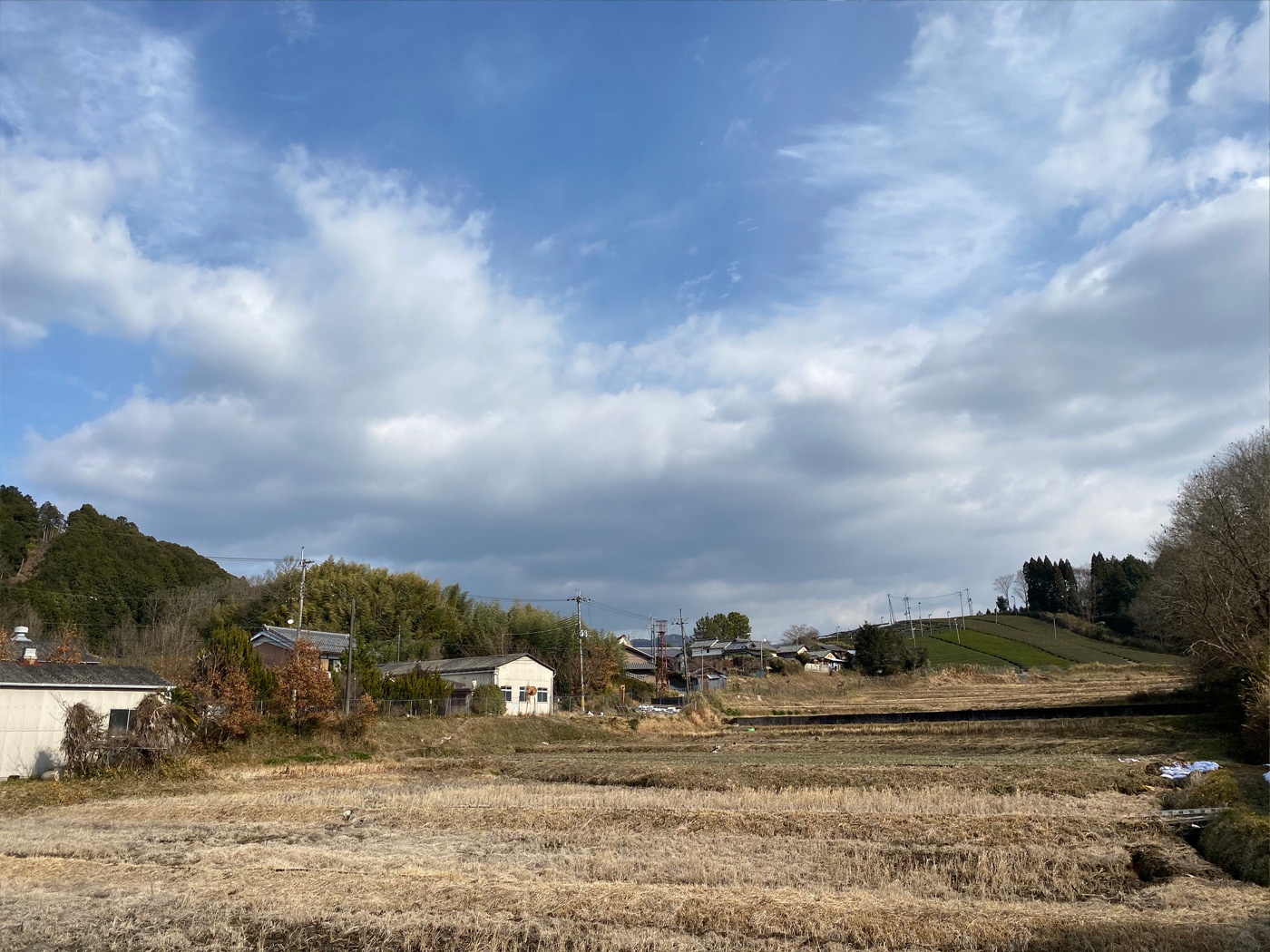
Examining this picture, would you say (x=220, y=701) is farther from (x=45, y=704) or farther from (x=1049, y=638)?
(x=1049, y=638)

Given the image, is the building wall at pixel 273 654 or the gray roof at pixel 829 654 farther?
the gray roof at pixel 829 654

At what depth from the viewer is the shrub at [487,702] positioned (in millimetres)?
46906

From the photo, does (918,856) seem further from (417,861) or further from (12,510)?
(12,510)

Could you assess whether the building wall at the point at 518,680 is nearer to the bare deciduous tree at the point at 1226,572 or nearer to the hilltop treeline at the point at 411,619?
the hilltop treeline at the point at 411,619

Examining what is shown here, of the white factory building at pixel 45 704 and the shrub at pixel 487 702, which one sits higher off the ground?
the white factory building at pixel 45 704

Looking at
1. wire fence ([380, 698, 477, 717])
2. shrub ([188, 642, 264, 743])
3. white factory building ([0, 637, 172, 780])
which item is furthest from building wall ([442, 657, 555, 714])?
white factory building ([0, 637, 172, 780])

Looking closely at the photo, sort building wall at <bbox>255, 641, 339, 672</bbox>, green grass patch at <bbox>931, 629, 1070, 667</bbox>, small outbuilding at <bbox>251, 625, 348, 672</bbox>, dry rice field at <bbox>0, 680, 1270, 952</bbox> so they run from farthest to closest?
Answer: 1. green grass patch at <bbox>931, 629, 1070, 667</bbox>
2. building wall at <bbox>255, 641, 339, 672</bbox>
3. small outbuilding at <bbox>251, 625, 348, 672</bbox>
4. dry rice field at <bbox>0, 680, 1270, 952</bbox>

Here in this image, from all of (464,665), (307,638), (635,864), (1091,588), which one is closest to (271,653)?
(307,638)

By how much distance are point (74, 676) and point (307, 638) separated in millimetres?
31165

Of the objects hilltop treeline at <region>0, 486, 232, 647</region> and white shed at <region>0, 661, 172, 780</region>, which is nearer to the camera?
white shed at <region>0, 661, 172, 780</region>

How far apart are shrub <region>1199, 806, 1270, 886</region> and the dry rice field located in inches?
11.0

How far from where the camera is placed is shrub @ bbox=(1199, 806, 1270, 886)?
388 inches

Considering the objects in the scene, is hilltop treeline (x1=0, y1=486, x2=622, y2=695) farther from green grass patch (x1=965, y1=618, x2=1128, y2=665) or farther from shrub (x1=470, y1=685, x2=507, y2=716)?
green grass patch (x1=965, y1=618, x2=1128, y2=665)

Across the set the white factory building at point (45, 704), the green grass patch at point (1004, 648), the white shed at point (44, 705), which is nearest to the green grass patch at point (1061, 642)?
the green grass patch at point (1004, 648)
